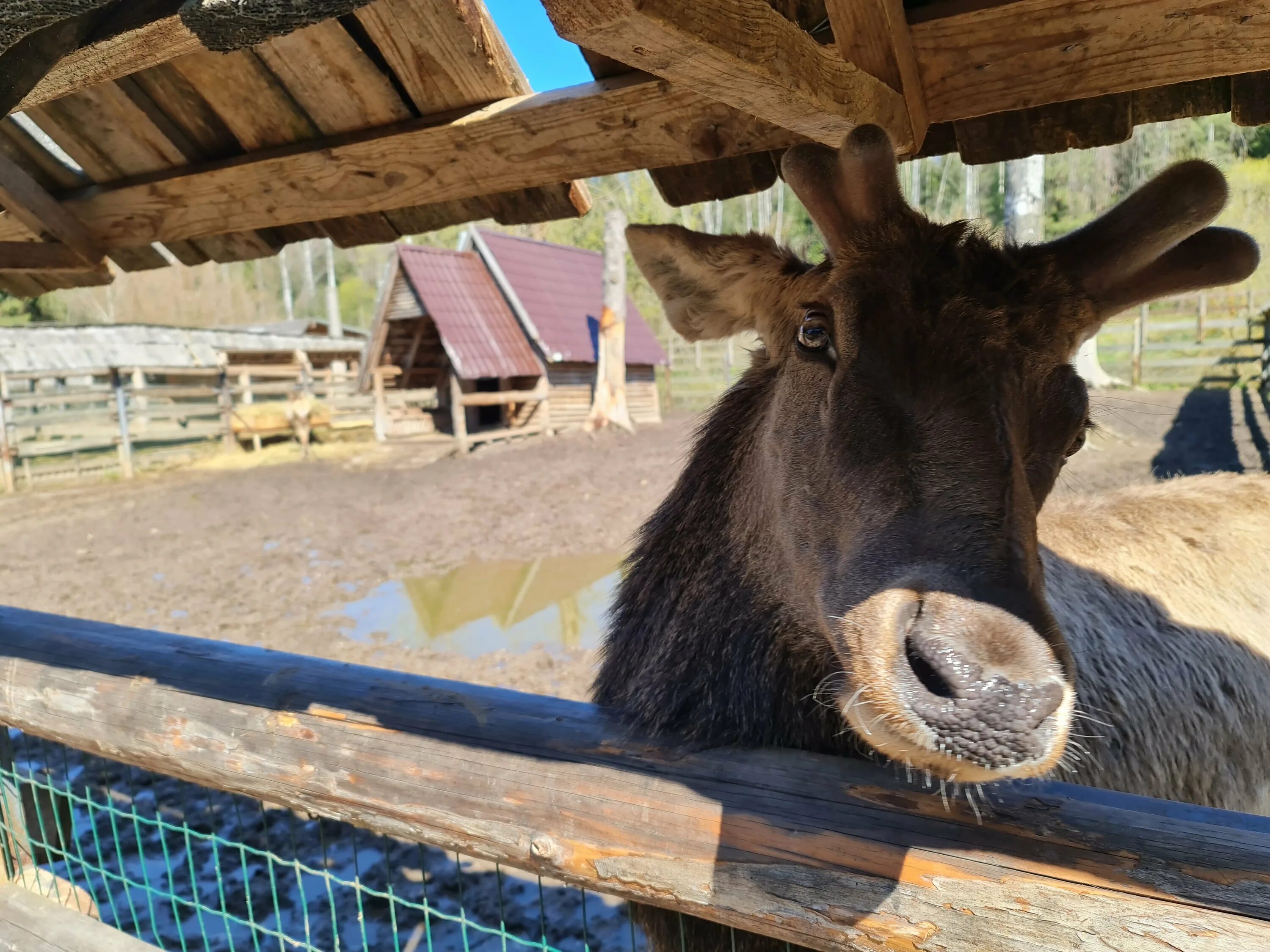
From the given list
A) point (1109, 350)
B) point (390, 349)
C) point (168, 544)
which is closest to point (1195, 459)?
point (168, 544)

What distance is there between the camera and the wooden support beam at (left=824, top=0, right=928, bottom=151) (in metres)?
1.68

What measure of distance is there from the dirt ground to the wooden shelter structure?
3924 mm

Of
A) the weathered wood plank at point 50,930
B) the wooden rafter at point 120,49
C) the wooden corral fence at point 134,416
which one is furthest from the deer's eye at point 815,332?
the wooden corral fence at point 134,416

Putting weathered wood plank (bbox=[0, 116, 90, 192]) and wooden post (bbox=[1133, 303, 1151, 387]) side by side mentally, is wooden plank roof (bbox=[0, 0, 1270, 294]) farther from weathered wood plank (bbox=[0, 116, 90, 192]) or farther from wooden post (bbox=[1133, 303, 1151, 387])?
wooden post (bbox=[1133, 303, 1151, 387])

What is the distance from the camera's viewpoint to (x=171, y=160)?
3004 mm

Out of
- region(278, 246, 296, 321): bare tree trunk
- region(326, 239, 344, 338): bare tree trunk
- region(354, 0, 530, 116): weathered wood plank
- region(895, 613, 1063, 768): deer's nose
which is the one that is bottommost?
region(895, 613, 1063, 768): deer's nose

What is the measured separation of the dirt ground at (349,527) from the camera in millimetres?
7617

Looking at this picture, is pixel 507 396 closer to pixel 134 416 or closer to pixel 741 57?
pixel 134 416

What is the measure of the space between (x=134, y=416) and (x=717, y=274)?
20.7 metres

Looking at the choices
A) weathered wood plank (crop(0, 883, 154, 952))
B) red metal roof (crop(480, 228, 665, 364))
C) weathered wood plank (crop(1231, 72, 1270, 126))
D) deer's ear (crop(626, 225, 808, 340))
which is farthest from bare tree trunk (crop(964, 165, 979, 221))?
weathered wood plank (crop(0, 883, 154, 952))

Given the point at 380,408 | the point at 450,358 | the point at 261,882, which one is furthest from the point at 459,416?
the point at 261,882

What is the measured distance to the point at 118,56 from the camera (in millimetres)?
1638

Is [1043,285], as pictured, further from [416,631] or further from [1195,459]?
[1195,459]

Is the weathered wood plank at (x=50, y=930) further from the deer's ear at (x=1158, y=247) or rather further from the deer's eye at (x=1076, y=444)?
the deer's ear at (x=1158, y=247)
